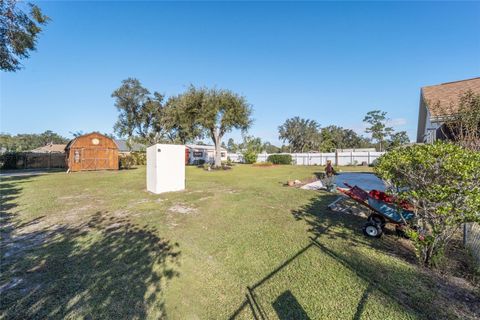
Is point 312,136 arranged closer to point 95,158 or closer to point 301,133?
point 301,133

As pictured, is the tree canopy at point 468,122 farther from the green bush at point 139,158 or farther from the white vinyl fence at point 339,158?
the green bush at point 139,158

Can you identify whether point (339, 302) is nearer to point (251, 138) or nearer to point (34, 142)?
point (251, 138)

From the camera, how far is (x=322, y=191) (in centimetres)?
883

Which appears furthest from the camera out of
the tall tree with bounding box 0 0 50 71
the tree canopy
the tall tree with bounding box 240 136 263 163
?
the tall tree with bounding box 240 136 263 163

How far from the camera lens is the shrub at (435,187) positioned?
2535 mm

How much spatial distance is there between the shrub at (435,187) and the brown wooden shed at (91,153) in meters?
22.9

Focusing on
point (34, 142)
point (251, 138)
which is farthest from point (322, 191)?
point (34, 142)

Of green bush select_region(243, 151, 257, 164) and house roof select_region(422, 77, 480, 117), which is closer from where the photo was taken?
house roof select_region(422, 77, 480, 117)

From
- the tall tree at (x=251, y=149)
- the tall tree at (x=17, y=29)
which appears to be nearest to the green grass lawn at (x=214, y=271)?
the tall tree at (x=17, y=29)

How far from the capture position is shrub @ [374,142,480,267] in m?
2.54

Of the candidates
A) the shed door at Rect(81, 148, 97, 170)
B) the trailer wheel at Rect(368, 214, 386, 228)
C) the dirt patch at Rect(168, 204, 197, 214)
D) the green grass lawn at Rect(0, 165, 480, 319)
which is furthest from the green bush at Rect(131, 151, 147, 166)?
the trailer wheel at Rect(368, 214, 386, 228)

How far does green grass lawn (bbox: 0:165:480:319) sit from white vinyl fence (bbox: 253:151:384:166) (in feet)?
73.9

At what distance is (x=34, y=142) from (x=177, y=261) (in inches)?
3782

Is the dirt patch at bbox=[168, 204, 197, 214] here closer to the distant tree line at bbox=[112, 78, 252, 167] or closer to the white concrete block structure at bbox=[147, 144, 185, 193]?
the white concrete block structure at bbox=[147, 144, 185, 193]
